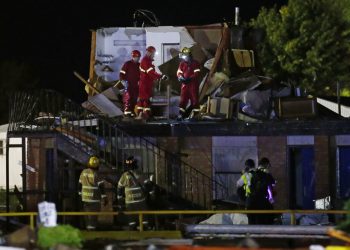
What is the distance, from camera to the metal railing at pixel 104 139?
19450 millimetres

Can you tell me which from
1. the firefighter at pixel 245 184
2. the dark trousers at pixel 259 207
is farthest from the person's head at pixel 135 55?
the dark trousers at pixel 259 207

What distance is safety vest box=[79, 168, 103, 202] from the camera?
1750cm

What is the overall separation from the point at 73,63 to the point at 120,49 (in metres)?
22.9

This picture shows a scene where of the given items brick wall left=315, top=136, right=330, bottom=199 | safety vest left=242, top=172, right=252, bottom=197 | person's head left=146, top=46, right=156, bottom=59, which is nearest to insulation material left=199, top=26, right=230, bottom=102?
person's head left=146, top=46, right=156, bottom=59

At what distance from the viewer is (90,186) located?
17.5m

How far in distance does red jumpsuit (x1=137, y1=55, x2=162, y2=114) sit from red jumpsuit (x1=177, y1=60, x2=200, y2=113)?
0.78m

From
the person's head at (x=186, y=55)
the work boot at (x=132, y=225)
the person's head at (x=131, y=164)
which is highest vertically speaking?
the person's head at (x=186, y=55)

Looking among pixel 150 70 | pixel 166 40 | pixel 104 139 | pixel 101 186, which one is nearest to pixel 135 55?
pixel 150 70

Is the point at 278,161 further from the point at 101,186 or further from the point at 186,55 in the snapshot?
the point at 101,186

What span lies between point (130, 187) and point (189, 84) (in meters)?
4.46

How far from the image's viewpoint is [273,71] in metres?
50.4

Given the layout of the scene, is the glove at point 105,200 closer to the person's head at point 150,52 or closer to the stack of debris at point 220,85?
the stack of debris at point 220,85

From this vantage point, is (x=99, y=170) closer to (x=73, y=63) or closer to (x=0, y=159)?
(x=0, y=159)

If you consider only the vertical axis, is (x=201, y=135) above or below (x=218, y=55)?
below
